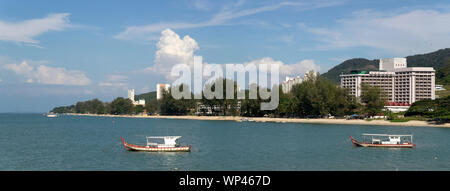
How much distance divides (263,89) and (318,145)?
88.5 m

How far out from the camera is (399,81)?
172500 mm

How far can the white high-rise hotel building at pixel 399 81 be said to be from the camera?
550 ft

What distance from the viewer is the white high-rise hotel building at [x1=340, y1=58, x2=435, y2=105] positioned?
16775 centimetres

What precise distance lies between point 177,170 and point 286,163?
10325 millimetres

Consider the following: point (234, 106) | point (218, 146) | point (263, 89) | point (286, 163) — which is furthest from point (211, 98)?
point (286, 163)

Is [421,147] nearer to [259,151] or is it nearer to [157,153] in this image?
[259,151]

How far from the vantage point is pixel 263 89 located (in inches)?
5586

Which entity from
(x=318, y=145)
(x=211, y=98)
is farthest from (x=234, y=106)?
(x=318, y=145)

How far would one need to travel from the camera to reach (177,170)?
3475cm
